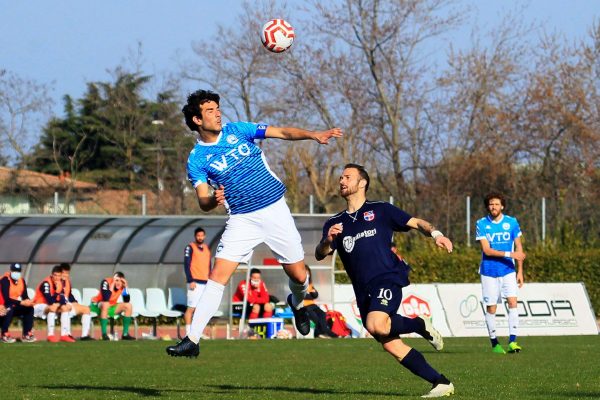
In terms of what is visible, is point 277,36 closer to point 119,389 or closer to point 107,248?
point 119,389

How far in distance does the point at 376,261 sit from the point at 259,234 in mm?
1489

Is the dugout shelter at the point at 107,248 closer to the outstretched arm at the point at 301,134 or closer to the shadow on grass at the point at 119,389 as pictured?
the shadow on grass at the point at 119,389

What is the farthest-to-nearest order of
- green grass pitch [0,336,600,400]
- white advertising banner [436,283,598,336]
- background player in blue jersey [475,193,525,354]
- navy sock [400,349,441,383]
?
white advertising banner [436,283,598,336]
background player in blue jersey [475,193,525,354]
green grass pitch [0,336,600,400]
navy sock [400,349,441,383]

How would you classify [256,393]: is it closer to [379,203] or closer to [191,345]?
[191,345]

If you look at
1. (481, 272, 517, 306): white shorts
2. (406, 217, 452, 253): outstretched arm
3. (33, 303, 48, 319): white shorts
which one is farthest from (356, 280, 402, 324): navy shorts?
(33, 303, 48, 319): white shorts

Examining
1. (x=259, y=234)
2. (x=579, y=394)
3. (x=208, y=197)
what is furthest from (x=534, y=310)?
(x=208, y=197)

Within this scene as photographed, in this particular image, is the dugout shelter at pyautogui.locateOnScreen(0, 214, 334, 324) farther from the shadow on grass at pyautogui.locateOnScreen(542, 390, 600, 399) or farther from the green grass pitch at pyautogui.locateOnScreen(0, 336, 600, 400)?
the shadow on grass at pyautogui.locateOnScreen(542, 390, 600, 399)

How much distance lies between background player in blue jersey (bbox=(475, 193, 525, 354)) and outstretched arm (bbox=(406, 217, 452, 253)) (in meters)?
7.10

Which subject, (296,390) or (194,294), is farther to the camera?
(194,294)

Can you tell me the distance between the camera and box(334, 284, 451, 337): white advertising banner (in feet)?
77.9

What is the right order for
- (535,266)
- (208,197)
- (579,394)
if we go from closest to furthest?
(579,394) → (208,197) → (535,266)

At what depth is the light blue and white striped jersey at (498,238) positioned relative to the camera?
1636 centimetres

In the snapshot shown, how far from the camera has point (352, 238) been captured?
31.1 feet

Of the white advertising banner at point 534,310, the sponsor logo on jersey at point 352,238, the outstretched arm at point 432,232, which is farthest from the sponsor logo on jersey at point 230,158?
the white advertising banner at point 534,310
